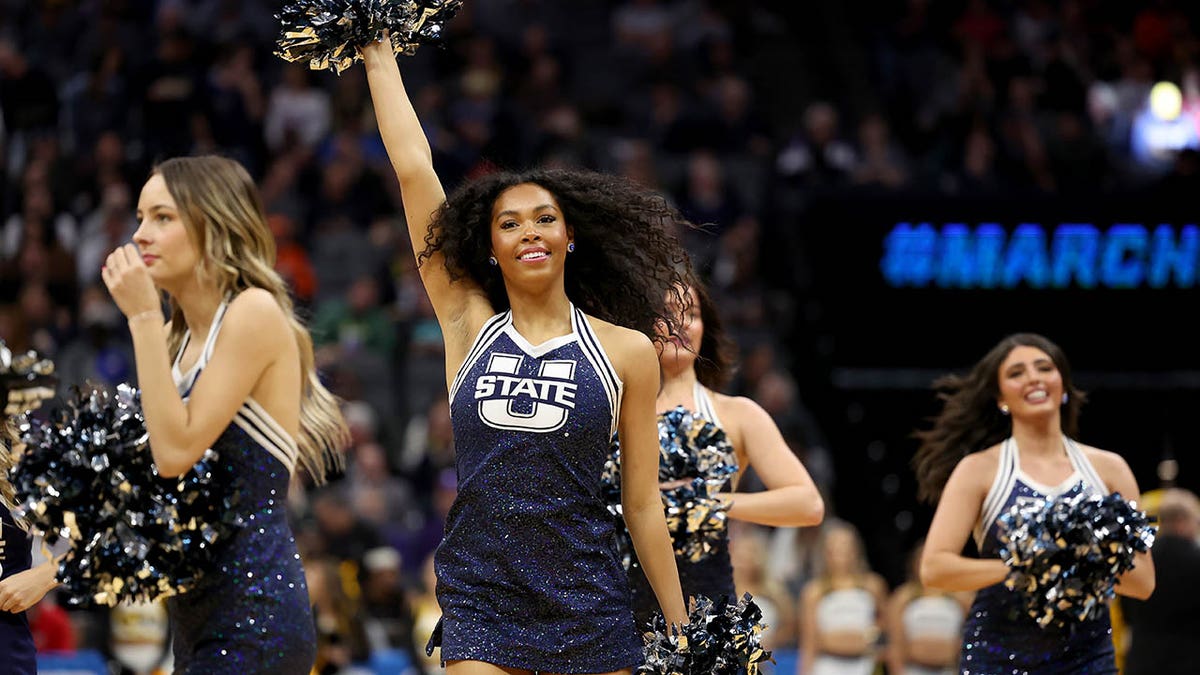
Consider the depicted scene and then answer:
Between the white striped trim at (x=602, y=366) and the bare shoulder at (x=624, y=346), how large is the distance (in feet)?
0.05

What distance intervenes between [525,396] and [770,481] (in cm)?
167

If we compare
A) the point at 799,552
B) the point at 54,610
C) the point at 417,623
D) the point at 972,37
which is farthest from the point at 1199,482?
the point at 54,610

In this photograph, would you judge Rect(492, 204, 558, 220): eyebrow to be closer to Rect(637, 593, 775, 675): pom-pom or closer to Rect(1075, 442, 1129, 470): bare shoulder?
Rect(637, 593, 775, 675): pom-pom

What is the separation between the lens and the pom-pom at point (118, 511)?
12.7 ft

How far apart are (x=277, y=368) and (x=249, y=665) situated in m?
0.66

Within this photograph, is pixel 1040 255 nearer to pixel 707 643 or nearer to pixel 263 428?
pixel 707 643

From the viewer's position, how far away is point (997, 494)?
519cm

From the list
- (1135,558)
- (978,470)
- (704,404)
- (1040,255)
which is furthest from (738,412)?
(1040,255)

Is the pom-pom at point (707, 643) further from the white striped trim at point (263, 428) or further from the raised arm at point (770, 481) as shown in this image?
the raised arm at point (770, 481)

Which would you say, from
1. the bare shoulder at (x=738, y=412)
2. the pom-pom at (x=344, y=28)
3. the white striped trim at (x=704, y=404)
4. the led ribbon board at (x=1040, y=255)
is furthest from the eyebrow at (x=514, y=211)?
the led ribbon board at (x=1040, y=255)

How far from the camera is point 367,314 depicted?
11.3 metres

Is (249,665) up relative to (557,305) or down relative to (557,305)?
down

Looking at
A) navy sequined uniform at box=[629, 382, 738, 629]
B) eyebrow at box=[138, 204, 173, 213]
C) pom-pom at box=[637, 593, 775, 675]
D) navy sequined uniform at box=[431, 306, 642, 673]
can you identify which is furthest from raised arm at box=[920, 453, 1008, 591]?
eyebrow at box=[138, 204, 173, 213]

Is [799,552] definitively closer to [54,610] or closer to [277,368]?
[54,610]
